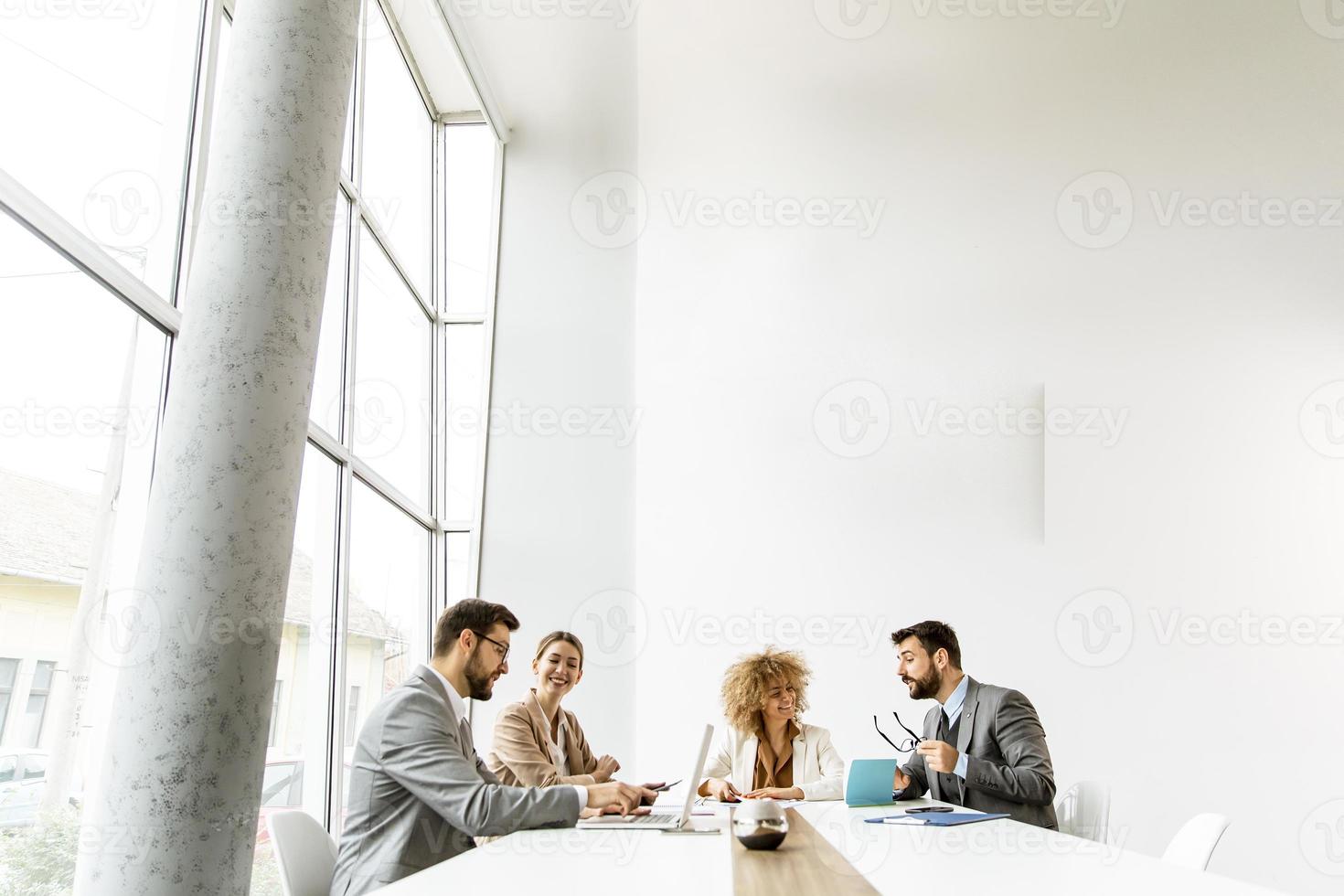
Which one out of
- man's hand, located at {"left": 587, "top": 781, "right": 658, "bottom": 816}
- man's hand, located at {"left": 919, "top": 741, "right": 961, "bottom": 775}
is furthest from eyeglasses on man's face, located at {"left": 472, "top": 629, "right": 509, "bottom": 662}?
man's hand, located at {"left": 919, "top": 741, "right": 961, "bottom": 775}

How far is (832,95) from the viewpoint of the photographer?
18.9 feet

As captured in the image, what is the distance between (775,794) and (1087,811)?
3.26 ft

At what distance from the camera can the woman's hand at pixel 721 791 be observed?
10.8 feet

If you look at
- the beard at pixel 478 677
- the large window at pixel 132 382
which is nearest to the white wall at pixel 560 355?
the large window at pixel 132 382

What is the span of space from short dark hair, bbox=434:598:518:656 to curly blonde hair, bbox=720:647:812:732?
1.56 m

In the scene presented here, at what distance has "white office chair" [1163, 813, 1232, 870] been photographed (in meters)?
2.09

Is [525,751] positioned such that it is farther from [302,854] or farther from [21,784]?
[21,784]

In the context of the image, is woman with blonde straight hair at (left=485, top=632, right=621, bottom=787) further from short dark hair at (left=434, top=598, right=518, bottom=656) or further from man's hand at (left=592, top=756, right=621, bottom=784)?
short dark hair at (left=434, top=598, right=518, bottom=656)

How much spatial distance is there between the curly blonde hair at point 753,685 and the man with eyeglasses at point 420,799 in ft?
5.09

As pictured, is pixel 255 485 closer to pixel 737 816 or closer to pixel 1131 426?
pixel 737 816

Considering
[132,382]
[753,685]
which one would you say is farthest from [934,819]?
[132,382]

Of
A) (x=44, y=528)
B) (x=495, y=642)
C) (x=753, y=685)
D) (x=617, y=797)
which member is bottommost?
(x=617, y=797)

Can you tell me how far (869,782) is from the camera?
3.10 meters

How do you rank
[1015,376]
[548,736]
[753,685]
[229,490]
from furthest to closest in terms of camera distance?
[1015,376] < [753,685] < [548,736] < [229,490]
